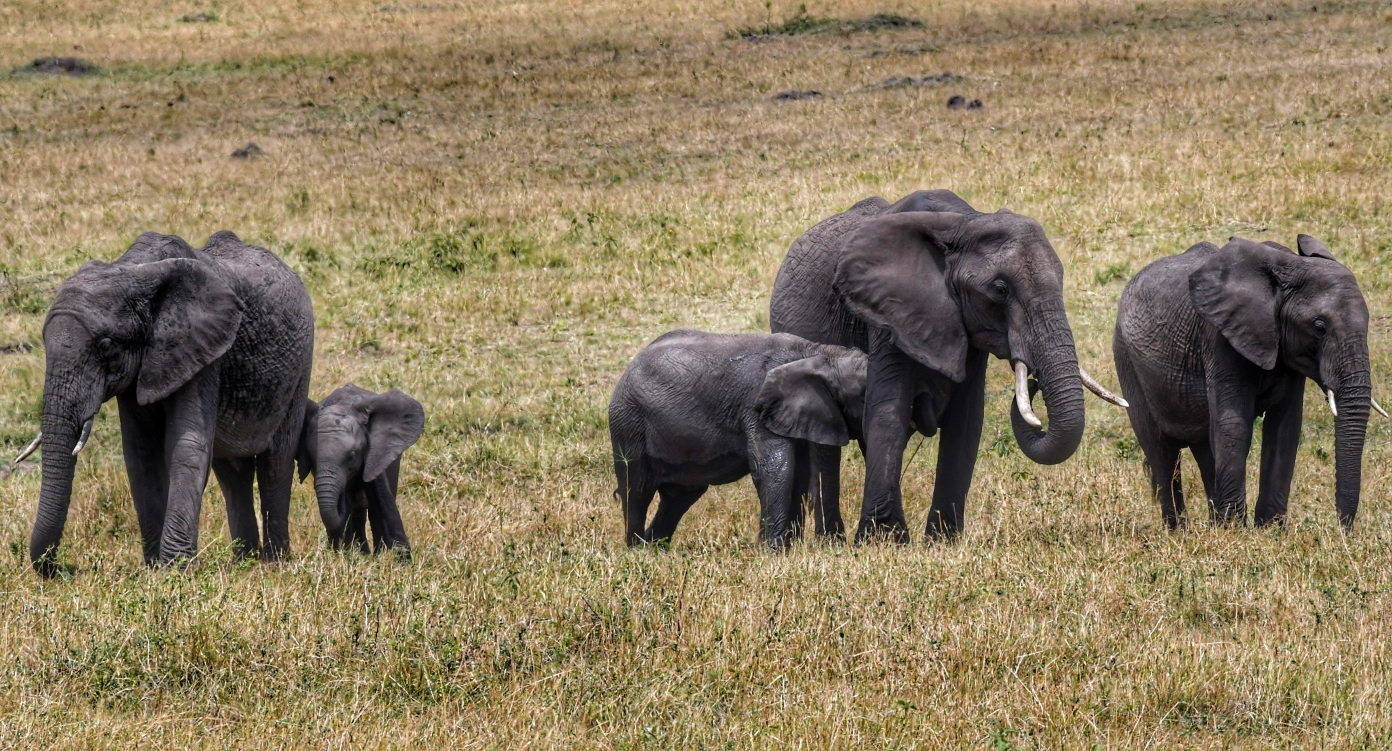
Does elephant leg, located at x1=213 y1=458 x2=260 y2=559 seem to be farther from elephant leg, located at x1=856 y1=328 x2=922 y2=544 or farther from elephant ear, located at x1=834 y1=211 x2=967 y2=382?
elephant ear, located at x1=834 y1=211 x2=967 y2=382

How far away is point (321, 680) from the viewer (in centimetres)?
717

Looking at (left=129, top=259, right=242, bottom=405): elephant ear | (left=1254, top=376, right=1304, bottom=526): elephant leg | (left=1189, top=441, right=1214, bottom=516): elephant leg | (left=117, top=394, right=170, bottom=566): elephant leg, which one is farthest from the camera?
(left=1189, top=441, right=1214, bottom=516): elephant leg

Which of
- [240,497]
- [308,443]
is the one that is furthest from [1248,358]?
[240,497]

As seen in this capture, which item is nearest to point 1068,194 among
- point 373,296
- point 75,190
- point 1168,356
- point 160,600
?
point 373,296

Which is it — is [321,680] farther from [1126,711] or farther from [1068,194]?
[1068,194]

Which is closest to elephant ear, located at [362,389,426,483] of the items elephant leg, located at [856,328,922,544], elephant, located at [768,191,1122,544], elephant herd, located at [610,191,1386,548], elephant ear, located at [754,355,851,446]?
elephant herd, located at [610,191,1386,548]

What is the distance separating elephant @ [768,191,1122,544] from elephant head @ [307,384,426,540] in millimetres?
3006

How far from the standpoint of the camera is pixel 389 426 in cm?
1169

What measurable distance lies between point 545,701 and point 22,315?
49.9 ft

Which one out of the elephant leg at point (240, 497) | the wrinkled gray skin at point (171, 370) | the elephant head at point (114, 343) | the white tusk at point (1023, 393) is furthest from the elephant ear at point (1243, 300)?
the elephant leg at point (240, 497)

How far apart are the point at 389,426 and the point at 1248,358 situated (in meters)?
5.92

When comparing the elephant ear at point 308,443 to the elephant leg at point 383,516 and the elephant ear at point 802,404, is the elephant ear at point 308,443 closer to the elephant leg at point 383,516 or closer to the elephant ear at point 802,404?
the elephant leg at point 383,516

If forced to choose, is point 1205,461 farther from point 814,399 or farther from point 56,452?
point 56,452

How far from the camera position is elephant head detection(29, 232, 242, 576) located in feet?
29.9
